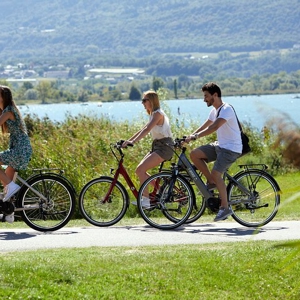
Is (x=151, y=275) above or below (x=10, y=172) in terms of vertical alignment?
below

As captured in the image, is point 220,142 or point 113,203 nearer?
point 220,142

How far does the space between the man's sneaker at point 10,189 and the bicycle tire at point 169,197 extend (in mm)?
1647

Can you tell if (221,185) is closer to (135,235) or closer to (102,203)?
(135,235)

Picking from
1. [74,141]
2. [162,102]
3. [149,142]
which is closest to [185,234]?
[74,141]

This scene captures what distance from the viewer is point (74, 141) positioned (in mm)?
18875

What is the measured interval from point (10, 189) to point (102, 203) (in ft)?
5.15

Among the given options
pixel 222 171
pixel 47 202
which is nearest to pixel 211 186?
pixel 222 171

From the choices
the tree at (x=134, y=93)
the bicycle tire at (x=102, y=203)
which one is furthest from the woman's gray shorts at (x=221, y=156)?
the tree at (x=134, y=93)

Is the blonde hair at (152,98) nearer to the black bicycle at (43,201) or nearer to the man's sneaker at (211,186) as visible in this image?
the man's sneaker at (211,186)

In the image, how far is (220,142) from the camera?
11375 millimetres

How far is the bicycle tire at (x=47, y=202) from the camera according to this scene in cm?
1109

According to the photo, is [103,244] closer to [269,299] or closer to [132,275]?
[132,275]

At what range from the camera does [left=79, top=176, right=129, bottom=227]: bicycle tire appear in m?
11.9

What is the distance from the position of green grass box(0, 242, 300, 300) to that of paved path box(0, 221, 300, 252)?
1.18 meters
